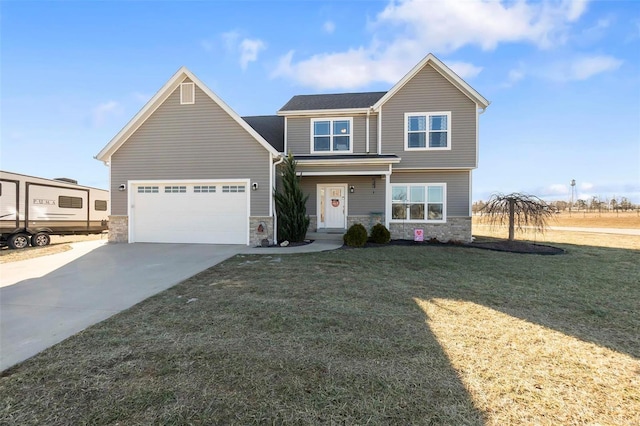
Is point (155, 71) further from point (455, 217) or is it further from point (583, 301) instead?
point (583, 301)

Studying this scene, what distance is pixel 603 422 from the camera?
2227 mm

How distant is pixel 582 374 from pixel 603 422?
76cm

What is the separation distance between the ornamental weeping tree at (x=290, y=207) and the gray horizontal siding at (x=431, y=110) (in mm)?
4613

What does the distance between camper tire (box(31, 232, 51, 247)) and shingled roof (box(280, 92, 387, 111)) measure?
1270 cm

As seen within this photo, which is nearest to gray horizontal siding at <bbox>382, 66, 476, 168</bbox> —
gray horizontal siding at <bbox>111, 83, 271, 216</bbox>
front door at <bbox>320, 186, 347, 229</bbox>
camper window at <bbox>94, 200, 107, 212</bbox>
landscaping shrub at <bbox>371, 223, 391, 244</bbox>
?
front door at <bbox>320, 186, 347, 229</bbox>

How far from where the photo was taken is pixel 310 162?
12.5 m

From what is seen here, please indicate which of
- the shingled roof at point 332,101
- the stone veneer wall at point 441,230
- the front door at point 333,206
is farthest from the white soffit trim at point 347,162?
the shingled roof at point 332,101

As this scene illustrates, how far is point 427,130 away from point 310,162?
565 cm

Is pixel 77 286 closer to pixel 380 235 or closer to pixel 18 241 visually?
pixel 380 235

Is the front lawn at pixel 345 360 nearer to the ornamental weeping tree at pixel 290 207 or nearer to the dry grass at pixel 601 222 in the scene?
the ornamental weeping tree at pixel 290 207

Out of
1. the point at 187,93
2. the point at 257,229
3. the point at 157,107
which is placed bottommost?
the point at 257,229

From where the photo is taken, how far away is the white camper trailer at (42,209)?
12250 mm

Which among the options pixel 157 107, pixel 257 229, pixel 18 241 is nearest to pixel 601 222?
pixel 257 229

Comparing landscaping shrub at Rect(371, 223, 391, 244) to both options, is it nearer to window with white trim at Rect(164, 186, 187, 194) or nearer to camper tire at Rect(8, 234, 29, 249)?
window with white trim at Rect(164, 186, 187, 194)
